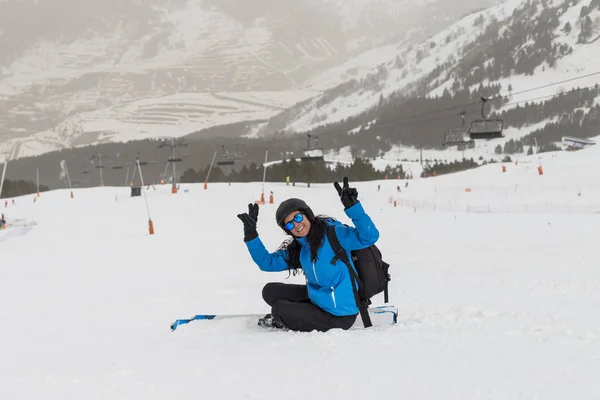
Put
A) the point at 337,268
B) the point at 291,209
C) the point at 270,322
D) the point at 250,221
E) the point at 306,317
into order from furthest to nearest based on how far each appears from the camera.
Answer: the point at 270,322 → the point at 250,221 → the point at 306,317 → the point at 337,268 → the point at 291,209

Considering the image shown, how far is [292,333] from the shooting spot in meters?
5.83

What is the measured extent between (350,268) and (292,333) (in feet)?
3.10

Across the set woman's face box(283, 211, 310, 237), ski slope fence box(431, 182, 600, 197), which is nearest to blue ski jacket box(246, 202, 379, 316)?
woman's face box(283, 211, 310, 237)

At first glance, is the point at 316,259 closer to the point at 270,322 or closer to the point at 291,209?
the point at 291,209

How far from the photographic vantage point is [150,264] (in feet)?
54.4

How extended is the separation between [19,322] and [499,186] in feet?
196

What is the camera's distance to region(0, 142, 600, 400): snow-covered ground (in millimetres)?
4125

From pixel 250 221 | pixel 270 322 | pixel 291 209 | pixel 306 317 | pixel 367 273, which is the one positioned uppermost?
pixel 291 209

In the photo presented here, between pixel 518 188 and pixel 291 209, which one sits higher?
pixel 291 209

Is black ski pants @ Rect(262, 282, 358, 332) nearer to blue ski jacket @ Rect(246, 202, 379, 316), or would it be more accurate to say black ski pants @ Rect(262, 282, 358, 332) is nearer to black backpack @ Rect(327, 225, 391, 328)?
blue ski jacket @ Rect(246, 202, 379, 316)

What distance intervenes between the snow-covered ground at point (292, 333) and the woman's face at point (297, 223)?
41.7 inches

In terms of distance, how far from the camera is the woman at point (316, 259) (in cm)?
539

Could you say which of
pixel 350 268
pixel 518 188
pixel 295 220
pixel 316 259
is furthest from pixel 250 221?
pixel 518 188

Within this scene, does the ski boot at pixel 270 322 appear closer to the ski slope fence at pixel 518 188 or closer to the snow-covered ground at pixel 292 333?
the snow-covered ground at pixel 292 333
